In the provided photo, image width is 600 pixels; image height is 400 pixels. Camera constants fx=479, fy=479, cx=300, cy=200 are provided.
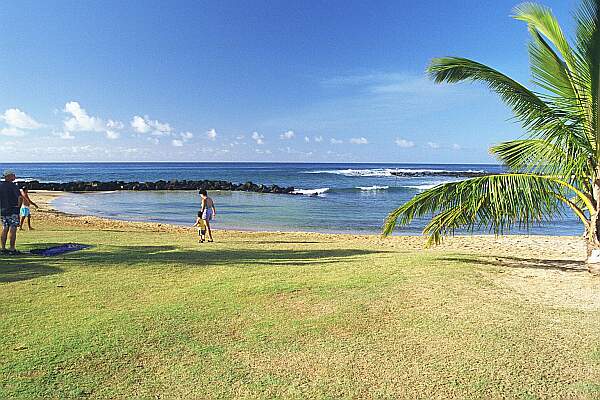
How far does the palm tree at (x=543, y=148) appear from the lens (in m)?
7.72

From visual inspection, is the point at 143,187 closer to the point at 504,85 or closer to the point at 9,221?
the point at 9,221

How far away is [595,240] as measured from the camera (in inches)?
302

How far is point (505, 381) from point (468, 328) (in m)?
1.16

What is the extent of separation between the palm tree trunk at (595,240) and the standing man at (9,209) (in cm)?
1025

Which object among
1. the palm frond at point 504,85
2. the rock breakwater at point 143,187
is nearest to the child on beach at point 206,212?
the palm frond at point 504,85

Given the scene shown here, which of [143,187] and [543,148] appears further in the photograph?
[143,187]

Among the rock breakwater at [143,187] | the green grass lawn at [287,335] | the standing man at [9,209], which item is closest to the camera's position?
the green grass lawn at [287,335]

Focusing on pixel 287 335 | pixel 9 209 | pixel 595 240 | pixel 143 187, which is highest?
pixel 9 209

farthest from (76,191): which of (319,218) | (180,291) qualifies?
(180,291)

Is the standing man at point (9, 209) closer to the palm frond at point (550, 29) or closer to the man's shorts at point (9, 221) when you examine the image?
the man's shorts at point (9, 221)

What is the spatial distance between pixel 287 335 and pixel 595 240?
5.63m

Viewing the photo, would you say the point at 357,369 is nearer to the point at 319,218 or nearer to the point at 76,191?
the point at 319,218

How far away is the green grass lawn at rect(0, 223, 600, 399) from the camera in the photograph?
3.88 meters

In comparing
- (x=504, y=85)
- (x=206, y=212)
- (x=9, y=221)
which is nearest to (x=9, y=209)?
(x=9, y=221)
